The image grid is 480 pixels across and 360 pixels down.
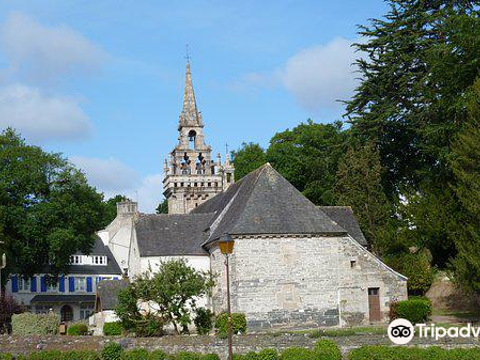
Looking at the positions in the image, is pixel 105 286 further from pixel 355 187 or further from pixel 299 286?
pixel 355 187

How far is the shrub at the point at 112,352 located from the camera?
28656 mm

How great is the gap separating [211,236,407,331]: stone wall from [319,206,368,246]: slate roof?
7.36 meters

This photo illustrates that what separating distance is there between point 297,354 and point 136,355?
19.9 ft

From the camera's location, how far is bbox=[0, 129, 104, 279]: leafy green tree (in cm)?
5312

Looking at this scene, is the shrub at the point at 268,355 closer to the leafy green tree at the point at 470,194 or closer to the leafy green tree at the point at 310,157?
the leafy green tree at the point at 470,194

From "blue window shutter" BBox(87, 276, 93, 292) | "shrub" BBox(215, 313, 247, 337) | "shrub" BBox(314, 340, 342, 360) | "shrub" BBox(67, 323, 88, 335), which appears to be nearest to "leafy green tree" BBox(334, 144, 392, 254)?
"shrub" BBox(215, 313, 247, 337)

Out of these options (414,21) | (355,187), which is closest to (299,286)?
(355,187)

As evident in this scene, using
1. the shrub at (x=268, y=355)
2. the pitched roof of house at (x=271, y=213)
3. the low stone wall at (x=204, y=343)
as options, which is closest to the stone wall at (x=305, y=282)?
the pitched roof of house at (x=271, y=213)

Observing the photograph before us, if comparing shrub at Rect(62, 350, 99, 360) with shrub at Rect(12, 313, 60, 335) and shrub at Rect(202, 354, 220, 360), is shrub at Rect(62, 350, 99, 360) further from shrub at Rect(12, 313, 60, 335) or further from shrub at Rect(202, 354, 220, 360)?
shrub at Rect(12, 313, 60, 335)

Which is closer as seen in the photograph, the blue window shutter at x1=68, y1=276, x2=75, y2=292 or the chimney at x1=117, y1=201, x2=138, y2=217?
the blue window shutter at x1=68, y1=276, x2=75, y2=292

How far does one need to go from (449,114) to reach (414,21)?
11098mm

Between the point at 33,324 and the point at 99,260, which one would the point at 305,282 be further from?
the point at 99,260

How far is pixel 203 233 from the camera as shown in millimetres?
44781

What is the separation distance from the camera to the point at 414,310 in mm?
36781
